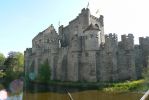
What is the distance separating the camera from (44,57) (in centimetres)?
5544

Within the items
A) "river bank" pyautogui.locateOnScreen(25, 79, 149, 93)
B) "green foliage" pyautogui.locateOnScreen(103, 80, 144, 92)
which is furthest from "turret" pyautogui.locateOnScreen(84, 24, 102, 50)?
"green foliage" pyautogui.locateOnScreen(103, 80, 144, 92)

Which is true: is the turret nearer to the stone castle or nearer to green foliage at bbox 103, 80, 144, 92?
the stone castle

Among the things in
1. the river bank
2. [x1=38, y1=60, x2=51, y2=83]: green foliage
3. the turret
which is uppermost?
the turret

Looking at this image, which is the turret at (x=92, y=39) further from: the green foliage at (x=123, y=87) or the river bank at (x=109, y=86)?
the green foliage at (x=123, y=87)

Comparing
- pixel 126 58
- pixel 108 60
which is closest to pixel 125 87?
pixel 108 60

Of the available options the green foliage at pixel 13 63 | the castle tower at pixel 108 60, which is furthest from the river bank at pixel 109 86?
the green foliage at pixel 13 63

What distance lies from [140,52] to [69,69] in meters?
14.2

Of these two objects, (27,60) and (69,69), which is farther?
(27,60)

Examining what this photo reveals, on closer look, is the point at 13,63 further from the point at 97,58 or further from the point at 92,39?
the point at 97,58

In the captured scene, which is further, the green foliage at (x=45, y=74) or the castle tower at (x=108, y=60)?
the green foliage at (x=45, y=74)

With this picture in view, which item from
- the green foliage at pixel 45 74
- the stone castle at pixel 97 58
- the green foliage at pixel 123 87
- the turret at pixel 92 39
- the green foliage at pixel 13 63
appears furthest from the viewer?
the green foliage at pixel 13 63

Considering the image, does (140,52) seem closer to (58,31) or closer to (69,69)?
(69,69)

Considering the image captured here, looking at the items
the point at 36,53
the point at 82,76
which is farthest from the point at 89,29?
the point at 36,53

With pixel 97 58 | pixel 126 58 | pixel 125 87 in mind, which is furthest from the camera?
pixel 126 58
